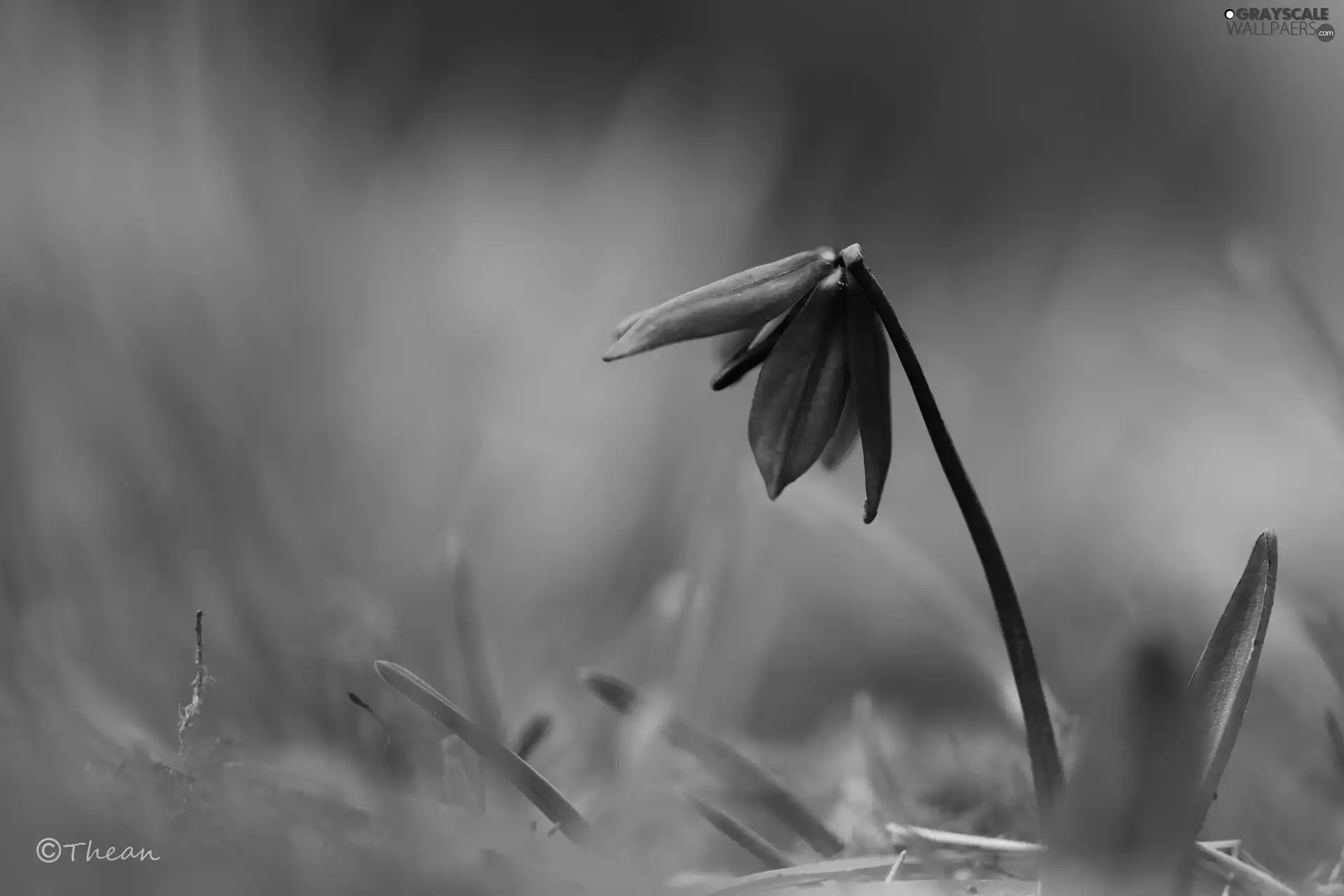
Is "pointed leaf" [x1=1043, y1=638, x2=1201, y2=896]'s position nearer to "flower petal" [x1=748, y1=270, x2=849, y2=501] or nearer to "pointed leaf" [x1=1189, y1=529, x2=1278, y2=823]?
"pointed leaf" [x1=1189, y1=529, x2=1278, y2=823]

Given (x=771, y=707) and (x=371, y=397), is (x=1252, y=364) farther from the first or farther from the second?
(x=371, y=397)

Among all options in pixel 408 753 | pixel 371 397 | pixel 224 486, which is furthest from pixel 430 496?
pixel 408 753

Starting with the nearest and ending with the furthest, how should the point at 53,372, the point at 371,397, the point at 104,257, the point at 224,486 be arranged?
the point at 224,486, the point at 53,372, the point at 104,257, the point at 371,397

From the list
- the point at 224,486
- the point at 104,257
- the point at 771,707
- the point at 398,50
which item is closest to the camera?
the point at 224,486

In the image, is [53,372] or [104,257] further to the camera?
[104,257]

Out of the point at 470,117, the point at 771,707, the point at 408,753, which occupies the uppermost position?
the point at 470,117

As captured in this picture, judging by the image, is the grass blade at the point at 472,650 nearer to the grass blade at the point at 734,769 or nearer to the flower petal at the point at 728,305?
the grass blade at the point at 734,769

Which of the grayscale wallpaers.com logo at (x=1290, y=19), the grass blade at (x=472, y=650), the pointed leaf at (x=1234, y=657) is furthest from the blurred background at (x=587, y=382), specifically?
the grayscale wallpaers.com logo at (x=1290, y=19)
